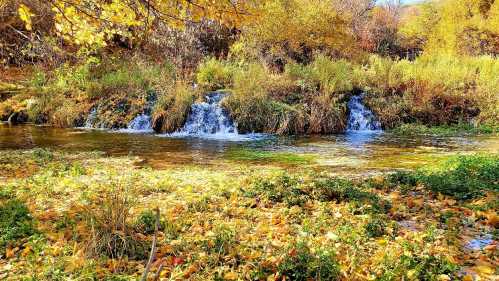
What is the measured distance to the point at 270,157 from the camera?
32.1ft

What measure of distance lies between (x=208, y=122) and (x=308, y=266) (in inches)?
446

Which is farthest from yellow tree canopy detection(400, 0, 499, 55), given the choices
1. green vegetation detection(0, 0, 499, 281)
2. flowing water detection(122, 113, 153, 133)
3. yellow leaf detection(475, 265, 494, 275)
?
yellow leaf detection(475, 265, 494, 275)

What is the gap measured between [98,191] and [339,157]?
534 centimetres

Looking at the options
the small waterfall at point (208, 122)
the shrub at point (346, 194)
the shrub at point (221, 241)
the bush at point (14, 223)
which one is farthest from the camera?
the small waterfall at point (208, 122)

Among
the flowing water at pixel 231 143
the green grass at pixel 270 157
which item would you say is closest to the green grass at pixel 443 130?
the flowing water at pixel 231 143

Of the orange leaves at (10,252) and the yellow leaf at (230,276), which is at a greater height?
the orange leaves at (10,252)

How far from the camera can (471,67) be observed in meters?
18.0

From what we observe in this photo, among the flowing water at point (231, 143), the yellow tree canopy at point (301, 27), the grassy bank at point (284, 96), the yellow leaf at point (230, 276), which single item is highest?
the yellow tree canopy at point (301, 27)

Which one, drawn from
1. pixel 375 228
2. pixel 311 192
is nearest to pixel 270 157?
pixel 311 192

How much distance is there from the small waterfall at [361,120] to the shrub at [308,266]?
38.2 ft

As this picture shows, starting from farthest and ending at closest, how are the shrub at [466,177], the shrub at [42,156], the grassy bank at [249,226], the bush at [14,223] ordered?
the shrub at [42,156] < the shrub at [466,177] < the bush at [14,223] < the grassy bank at [249,226]

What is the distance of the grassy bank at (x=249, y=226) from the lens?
12.7 ft

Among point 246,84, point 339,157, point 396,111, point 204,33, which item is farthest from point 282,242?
point 204,33

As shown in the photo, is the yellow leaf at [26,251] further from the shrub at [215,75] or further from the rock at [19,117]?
the rock at [19,117]
